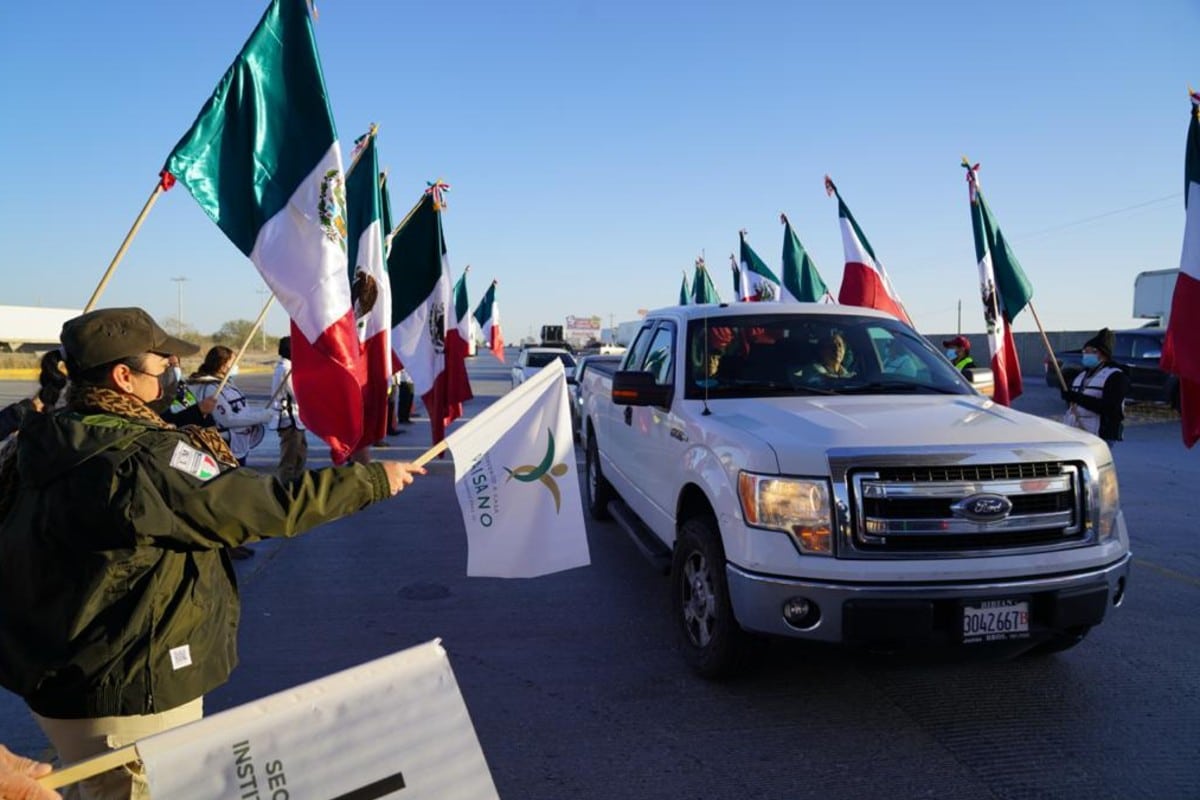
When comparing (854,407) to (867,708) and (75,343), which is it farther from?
(75,343)

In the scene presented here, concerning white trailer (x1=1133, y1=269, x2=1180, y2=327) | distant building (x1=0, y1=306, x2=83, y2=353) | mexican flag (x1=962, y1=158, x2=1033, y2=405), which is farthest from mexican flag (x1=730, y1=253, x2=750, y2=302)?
distant building (x1=0, y1=306, x2=83, y2=353)

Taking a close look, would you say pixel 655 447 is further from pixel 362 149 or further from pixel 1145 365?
pixel 1145 365

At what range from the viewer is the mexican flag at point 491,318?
86.4 ft

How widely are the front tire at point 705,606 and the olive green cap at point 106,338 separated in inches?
105

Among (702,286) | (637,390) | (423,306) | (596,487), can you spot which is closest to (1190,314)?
(637,390)

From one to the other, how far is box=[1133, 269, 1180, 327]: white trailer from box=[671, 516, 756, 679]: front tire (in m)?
28.6

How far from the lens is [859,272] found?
930 cm

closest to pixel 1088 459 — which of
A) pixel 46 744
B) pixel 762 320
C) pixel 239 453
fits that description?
pixel 762 320

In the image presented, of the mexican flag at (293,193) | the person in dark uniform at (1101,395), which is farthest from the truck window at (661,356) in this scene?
the person in dark uniform at (1101,395)

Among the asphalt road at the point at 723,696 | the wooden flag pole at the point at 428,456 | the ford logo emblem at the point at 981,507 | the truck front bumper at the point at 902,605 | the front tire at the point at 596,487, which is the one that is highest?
the wooden flag pole at the point at 428,456

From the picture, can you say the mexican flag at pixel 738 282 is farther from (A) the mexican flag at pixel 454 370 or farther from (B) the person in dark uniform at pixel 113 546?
(B) the person in dark uniform at pixel 113 546

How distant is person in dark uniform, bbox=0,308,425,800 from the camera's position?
184cm

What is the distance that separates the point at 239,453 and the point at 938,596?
5672mm

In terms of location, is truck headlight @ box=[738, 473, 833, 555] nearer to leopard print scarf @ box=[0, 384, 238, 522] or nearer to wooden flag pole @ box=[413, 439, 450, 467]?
wooden flag pole @ box=[413, 439, 450, 467]
